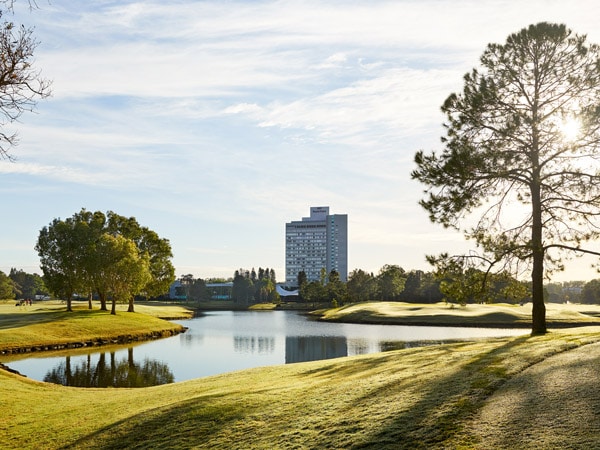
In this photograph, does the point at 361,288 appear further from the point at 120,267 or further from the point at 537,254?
the point at 537,254

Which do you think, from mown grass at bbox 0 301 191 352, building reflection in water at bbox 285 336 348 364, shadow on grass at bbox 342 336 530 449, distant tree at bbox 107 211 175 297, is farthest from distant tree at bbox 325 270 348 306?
shadow on grass at bbox 342 336 530 449

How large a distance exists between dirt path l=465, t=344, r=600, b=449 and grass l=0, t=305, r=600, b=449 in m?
0.09

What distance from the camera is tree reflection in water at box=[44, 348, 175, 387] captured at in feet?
110

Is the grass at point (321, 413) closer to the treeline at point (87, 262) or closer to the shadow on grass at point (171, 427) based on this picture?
the shadow on grass at point (171, 427)

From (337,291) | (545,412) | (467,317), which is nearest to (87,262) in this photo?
(467,317)

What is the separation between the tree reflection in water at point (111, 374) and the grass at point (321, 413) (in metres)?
11.6

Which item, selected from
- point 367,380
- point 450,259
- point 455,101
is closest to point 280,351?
point 450,259

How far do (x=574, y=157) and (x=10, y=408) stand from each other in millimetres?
29108

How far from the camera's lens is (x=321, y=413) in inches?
527

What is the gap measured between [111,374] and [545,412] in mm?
32893

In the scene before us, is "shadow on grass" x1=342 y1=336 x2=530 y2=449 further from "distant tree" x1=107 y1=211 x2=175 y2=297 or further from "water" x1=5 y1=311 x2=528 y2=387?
"distant tree" x1=107 y1=211 x2=175 y2=297

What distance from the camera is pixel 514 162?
92.4ft

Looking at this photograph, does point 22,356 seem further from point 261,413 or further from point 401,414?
point 401,414

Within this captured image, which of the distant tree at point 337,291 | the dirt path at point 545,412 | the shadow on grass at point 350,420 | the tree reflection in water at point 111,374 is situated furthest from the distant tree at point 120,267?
the distant tree at point 337,291
